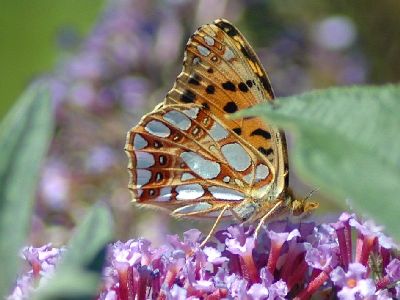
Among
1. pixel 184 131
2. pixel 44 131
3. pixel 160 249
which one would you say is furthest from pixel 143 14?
pixel 44 131

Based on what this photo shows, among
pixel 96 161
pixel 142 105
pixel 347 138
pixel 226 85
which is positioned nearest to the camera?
pixel 347 138

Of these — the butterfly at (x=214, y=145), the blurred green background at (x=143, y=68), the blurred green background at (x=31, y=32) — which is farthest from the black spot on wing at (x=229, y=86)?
the blurred green background at (x=31, y=32)

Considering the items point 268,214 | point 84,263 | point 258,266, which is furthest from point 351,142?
point 268,214

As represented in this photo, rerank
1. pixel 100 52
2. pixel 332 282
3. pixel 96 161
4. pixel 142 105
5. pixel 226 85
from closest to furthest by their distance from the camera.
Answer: pixel 332 282 < pixel 226 85 < pixel 96 161 < pixel 142 105 < pixel 100 52

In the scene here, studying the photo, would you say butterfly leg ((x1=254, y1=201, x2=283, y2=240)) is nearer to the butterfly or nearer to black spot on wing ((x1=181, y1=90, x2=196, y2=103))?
the butterfly

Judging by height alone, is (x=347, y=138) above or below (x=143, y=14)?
above

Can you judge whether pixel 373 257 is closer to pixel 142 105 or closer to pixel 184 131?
pixel 184 131

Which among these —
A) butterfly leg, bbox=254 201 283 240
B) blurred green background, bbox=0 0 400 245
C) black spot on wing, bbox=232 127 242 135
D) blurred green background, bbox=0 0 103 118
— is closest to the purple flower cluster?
butterfly leg, bbox=254 201 283 240
